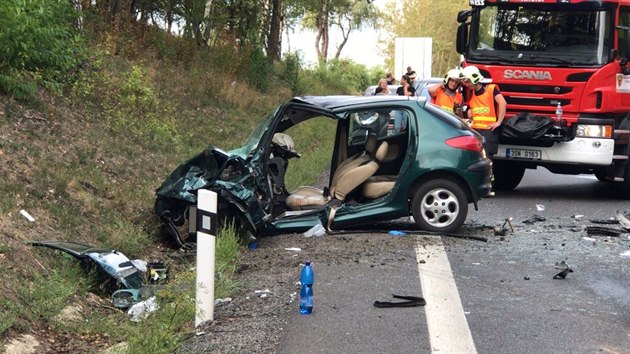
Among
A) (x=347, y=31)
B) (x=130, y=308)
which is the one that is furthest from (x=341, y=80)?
(x=130, y=308)

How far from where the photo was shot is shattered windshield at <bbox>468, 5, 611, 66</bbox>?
13812 mm

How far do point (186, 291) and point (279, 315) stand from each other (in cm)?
85

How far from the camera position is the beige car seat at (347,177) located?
32.9ft

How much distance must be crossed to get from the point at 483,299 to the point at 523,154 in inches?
291

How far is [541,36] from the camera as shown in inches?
555

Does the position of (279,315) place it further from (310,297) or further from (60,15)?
(60,15)

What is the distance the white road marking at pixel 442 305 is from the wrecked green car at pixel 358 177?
0.80 meters

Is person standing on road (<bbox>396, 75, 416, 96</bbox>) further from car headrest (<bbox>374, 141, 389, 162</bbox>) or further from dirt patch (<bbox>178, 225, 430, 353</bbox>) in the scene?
dirt patch (<bbox>178, 225, 430, 353</bbox>)

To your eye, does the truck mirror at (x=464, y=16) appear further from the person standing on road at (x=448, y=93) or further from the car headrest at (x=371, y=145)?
the car headrest at (x=371, y=145)

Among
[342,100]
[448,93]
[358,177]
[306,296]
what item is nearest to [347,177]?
[358,177]

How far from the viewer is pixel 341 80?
46875 millimetres

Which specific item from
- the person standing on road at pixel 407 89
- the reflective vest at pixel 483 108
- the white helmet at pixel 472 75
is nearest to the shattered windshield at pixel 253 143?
the white helmet at pixel 472 75

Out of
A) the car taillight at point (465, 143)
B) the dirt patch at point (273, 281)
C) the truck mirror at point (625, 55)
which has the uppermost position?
the truck mirror at point (625, 55)

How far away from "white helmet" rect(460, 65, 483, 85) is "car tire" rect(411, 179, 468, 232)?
3.82 meters
